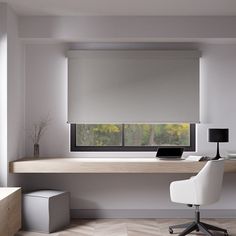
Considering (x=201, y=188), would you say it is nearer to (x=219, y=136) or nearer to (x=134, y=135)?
(x=219, y=136)

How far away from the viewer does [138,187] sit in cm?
609

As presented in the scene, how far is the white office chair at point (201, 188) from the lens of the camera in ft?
16.1

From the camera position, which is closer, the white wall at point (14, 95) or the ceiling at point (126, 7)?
the ceiling at point (126, 7)

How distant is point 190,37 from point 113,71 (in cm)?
103

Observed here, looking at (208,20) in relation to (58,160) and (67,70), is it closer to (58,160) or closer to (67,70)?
(67,70)

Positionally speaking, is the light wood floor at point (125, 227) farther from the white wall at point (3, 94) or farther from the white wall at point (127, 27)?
the white wall at point (127, 27)

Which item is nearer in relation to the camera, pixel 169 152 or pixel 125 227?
pixel 125 227

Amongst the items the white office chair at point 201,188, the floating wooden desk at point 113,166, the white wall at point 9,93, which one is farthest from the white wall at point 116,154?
the white office chair at point 201,188

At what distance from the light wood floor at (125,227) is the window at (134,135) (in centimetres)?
95

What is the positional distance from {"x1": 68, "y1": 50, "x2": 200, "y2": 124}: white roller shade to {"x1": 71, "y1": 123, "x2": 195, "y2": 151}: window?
0.67 feet

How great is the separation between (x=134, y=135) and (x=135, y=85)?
656 mm

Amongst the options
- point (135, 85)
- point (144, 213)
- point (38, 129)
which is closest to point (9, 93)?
point (38, 129)

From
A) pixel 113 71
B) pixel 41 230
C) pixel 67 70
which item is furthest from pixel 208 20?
pixel 41 230

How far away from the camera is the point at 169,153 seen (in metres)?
5.75
